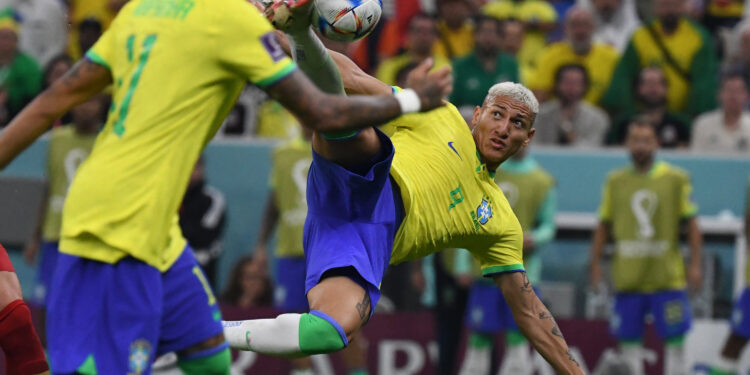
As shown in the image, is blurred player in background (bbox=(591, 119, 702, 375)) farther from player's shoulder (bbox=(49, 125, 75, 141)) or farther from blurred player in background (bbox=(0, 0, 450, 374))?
blurred player in background (bbox=(0, 0, 450, 374))

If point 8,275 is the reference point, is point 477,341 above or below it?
below

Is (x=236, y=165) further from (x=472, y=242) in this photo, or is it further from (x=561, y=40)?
(x=472, y=242)

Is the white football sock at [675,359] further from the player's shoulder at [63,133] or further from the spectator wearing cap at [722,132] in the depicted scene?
the player's shoulder at [63,133]

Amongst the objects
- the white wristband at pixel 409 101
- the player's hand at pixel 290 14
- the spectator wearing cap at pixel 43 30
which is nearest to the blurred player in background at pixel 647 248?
the spectator wearing cap at pixel 43 30

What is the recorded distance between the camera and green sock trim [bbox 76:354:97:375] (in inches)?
191

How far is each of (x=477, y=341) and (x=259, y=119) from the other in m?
3.10

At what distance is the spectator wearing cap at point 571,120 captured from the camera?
11.6 m

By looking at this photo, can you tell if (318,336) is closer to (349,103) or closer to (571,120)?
(349,103)

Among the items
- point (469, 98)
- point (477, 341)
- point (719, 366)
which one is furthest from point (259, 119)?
point (719, 366)

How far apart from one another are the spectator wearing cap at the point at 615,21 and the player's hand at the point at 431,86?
7851 millimetres

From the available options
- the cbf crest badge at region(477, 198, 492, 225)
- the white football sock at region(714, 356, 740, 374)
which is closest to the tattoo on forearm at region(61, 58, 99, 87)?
the cbf crest badge at region(477, 198, 492, 225)

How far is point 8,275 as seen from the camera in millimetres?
6242

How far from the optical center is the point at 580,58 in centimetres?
1203

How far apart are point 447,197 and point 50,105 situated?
2.44 meters
